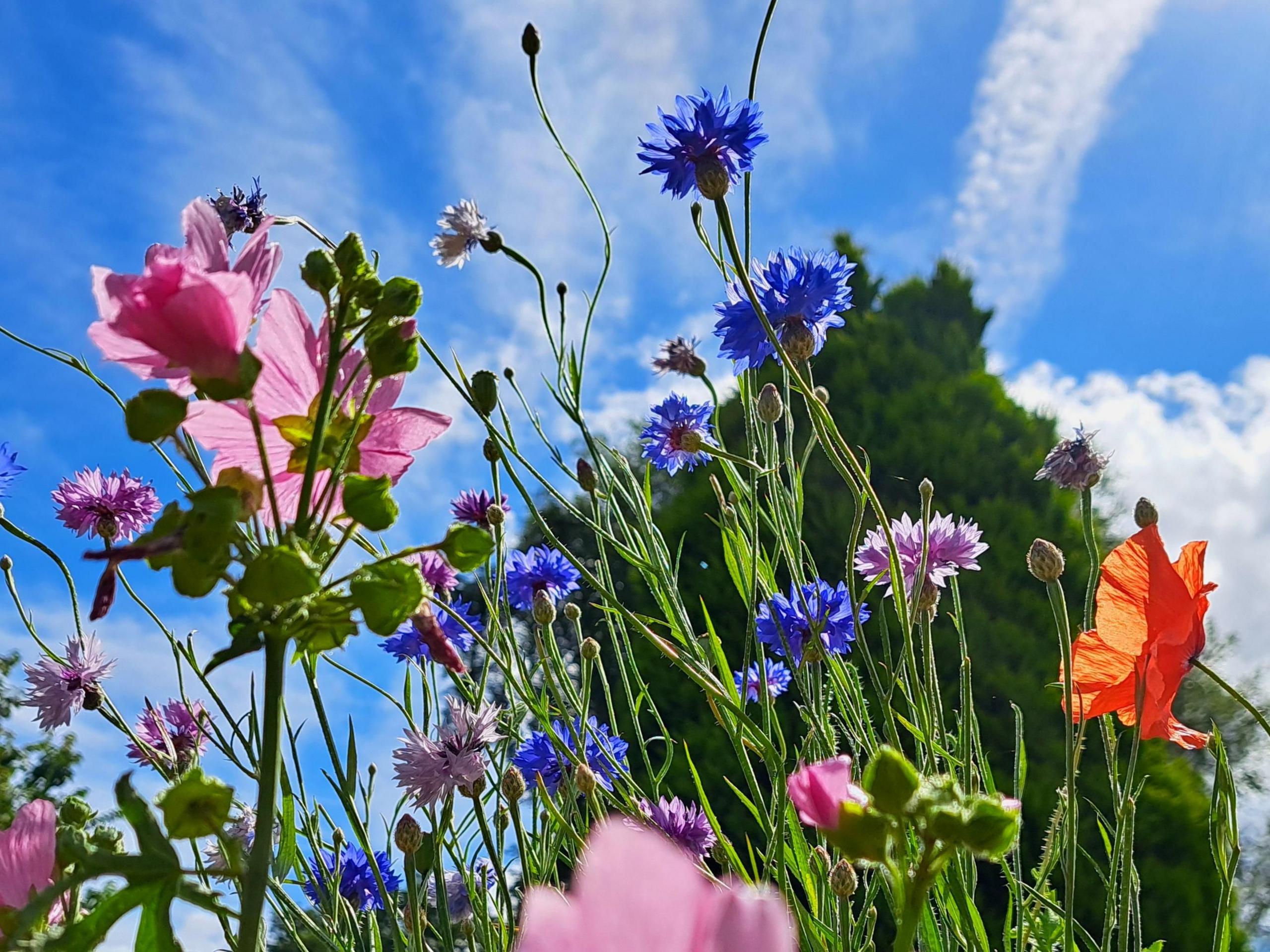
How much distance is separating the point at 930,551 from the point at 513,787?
500 mm

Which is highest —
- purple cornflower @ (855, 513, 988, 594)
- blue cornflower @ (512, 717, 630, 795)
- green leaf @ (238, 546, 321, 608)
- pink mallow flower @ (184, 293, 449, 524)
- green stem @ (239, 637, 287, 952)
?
purple cornflower @ (855, 513, 988, 594)

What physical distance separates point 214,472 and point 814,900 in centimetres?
67

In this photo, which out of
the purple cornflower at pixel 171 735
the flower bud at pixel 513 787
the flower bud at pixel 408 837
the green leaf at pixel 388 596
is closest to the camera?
the green leaf at pixel 388 596

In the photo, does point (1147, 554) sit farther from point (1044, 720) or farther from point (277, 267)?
point (1044, 720)

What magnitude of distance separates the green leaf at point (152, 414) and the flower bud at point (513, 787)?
30.2 inches

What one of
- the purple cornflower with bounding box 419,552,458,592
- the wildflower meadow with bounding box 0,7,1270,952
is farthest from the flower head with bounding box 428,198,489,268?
the purple cornflower with bounding box 419,552,458,592

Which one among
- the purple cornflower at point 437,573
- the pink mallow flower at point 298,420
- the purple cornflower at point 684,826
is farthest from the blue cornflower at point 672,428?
the pink mallow flower at point 298,420

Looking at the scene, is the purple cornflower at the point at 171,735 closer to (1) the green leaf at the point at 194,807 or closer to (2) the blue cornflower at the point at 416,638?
(2) the blue cornflower at the point at 416,638

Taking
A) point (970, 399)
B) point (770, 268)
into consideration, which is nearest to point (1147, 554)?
point (770, 268)

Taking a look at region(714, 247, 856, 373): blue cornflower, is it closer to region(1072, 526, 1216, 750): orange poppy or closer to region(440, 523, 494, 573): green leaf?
region(1072, 526, 1216, 750): orange poppy

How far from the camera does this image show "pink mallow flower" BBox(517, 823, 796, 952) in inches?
4.3

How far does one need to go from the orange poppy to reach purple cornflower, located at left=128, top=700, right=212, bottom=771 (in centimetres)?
96

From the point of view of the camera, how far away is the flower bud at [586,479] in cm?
110

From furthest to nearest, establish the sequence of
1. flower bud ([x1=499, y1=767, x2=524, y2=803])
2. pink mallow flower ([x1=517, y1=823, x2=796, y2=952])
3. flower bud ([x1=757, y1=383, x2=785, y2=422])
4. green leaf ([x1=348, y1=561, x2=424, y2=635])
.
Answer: flower bud ([x1=757, y1=383, x2=785, y2=422])
flower bud ([x1=499, y1=767, x2=524, y2=803])
green leaf ([x1=348, y1=561, x2=424, y2=635])
pink mallow flower ([x1=517, y1=823, x2=796, y2=952])
